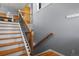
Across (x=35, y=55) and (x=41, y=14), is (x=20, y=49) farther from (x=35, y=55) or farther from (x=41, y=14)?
(x=41, y=14)

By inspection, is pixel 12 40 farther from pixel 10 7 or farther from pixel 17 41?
pixel 10 7

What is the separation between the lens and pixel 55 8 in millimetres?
1914

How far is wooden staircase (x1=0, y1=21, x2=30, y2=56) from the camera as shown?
1.85m

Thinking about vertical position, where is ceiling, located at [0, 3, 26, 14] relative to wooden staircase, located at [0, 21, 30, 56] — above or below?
above

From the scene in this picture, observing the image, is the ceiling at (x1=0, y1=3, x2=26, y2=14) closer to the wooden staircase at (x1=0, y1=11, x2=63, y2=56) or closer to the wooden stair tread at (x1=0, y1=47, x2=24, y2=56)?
the wooden staircase at (x1=0, y1=11, x2=63, y2=56)

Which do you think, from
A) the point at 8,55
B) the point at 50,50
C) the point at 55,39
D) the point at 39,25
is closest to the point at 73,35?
the point at 55,39

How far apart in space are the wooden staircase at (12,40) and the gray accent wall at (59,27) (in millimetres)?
216

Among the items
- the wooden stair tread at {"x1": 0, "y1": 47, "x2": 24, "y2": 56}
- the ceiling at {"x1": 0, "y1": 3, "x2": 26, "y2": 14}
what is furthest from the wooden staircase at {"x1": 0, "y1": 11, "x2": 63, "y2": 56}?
the ceiling at {"x1": 0, "y1": 3, "x2": 26, "y2": 14}

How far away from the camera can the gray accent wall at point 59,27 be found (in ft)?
5.92

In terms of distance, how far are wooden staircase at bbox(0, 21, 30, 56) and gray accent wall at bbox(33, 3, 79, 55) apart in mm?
216

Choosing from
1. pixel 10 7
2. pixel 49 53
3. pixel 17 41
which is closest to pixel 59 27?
pixel 49 53

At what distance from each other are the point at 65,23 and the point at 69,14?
15 cm

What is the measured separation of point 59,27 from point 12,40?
30.3 inches

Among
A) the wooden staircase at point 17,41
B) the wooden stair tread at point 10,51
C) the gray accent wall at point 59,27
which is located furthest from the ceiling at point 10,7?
the wooden stair tread at point 10,51
